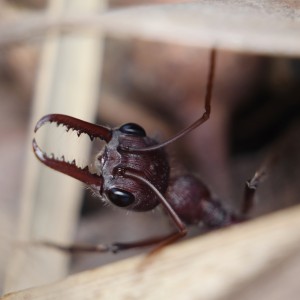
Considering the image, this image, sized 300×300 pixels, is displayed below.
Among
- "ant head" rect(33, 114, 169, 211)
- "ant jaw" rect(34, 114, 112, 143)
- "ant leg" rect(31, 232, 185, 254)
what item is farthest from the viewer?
"ant leg" rect(31, 232, 185, 254)

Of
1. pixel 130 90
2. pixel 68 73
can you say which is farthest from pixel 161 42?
pixel 68 73

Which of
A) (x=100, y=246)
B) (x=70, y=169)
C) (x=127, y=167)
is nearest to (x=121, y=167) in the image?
(x=127, y=167)

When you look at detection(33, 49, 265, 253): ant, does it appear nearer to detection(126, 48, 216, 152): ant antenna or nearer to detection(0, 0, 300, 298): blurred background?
detection(126, 48, 216, 152): ant antenna

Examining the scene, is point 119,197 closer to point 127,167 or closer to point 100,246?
point 127,167

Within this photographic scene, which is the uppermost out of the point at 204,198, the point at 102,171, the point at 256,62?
the point at 256,62

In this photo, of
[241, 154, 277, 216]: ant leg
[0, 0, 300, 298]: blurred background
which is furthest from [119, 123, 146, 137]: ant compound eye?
[241, 154, 277, 216]: ant leg

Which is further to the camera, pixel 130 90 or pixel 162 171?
pixel 130 90

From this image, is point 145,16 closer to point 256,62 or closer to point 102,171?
point 102,171

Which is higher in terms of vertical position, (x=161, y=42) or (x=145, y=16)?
(x=145, y=16)
